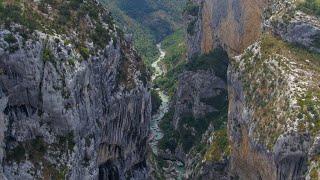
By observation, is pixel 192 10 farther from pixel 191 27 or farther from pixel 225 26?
pixel 225 26

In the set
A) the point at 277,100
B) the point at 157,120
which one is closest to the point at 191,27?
the point at 157,120

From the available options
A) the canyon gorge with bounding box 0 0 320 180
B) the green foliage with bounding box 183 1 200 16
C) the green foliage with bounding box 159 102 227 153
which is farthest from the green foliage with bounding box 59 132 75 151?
the green foliage with bounding box 183 1 200 16

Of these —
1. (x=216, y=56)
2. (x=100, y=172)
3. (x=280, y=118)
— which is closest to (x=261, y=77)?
(x=280, y=118)

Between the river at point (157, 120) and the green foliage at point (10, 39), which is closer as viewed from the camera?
the green foliage at point (10, 39)


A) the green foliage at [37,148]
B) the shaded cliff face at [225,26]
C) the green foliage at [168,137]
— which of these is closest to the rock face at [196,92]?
the green foliage at [168,137]

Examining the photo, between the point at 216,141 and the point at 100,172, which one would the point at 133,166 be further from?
the point at 216,141

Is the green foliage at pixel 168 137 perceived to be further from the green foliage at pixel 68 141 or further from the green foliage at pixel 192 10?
the green foliage at pixel 68 141
